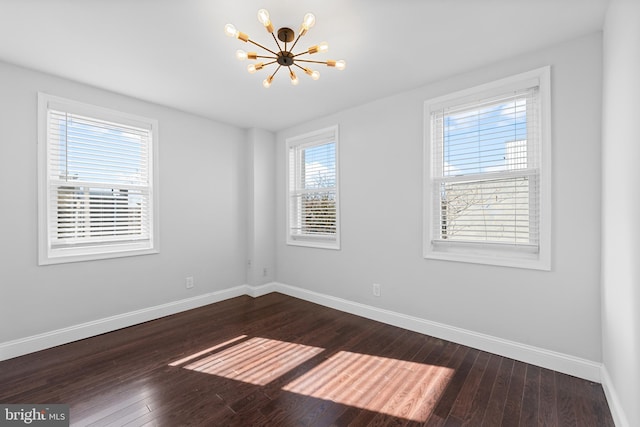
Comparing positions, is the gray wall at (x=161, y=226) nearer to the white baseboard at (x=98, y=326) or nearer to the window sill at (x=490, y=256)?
the white baseboard at (x=98, y=326)

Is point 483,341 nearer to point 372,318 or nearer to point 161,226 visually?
point 372,318

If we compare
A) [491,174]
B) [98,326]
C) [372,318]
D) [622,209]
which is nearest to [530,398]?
[622,209]

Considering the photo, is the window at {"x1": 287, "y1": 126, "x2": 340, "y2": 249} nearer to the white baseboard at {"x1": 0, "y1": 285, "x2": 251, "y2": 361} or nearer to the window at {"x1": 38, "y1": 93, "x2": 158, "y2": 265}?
the white baseboard at {"x1": 0, "y1": 285, "x2": 251, "y2": 361}

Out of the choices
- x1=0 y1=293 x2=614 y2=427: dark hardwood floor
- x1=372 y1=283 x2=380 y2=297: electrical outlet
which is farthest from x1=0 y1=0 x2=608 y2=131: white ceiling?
x1=0 y1=293 x2=614 y2=427: dark hardwood floor

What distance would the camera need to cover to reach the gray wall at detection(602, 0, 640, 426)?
1382 millimetres

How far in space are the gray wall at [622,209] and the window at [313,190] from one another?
2516 mm

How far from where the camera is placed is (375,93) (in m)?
3.13

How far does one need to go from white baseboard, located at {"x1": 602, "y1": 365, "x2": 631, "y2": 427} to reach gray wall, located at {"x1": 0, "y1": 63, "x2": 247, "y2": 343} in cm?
402

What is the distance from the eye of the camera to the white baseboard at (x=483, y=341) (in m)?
2.11

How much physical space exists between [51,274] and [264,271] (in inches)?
96.7

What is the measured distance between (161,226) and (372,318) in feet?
9.27

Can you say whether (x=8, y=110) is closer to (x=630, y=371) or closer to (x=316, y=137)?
(x=316, y=137)

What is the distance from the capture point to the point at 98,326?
9.55 feet

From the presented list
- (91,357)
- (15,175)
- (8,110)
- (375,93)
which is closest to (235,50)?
(375,93)
